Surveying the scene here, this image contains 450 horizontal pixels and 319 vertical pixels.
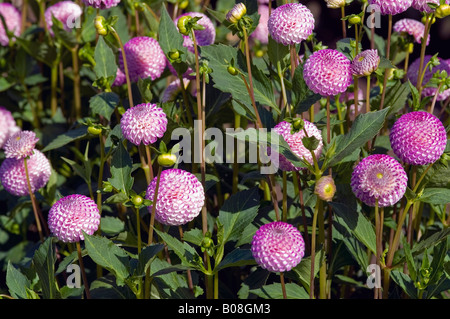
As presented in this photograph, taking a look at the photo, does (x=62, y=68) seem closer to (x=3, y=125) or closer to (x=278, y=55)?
(x=3, y=125)

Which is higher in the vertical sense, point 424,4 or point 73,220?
point 424,4

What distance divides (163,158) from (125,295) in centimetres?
40

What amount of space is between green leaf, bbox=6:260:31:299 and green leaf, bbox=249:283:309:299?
42cm

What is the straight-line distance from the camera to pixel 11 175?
1336mm

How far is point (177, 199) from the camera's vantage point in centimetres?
104

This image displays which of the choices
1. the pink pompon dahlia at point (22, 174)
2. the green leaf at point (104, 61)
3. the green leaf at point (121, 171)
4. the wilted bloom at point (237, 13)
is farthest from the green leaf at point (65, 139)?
the wilted bloom at point (237, 13)

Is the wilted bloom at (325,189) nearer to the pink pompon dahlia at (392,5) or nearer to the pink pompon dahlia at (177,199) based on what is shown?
the pink pompon dahlia at (177,199)

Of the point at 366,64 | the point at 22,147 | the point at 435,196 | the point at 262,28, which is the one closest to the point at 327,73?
the point at 366,64

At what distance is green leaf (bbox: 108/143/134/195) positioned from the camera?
43.7 inches

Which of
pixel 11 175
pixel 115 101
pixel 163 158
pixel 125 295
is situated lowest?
pixel 125 295

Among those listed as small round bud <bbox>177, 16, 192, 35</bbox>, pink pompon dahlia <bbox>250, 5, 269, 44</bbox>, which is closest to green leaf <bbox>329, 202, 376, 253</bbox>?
small round bud <bbox>177, 16, 192, 35</bbox>

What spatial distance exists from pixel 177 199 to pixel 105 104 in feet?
1.23

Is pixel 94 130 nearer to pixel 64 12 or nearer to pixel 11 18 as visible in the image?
pixel 64 12
